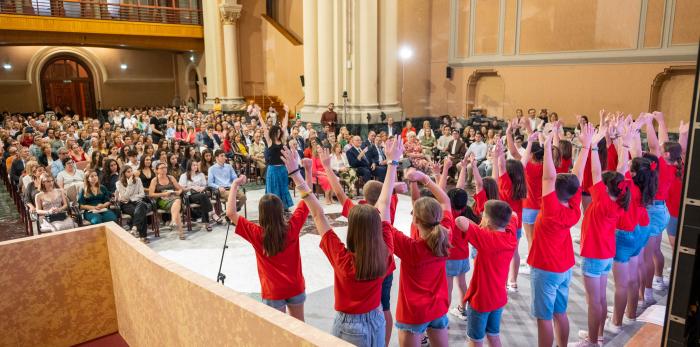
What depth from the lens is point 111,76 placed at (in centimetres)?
2498

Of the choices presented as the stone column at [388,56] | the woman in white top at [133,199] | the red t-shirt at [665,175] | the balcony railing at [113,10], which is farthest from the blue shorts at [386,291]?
the balcony railing at [113,10]

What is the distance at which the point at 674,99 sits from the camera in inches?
460

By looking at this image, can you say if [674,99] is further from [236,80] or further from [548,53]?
[236,80]

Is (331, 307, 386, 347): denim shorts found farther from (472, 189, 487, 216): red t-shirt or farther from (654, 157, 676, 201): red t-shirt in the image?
(654, 157, 676, 201): red t-shirt

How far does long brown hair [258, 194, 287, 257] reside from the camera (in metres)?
3.31

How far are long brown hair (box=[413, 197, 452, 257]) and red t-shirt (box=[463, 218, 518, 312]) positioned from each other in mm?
A: 430

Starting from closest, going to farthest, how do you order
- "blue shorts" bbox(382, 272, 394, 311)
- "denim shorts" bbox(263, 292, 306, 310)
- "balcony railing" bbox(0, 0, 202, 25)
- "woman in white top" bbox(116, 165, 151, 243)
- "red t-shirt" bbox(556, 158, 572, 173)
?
1. "denim shorts" bbox(263, 292, 306, 310)
2. "blue shorts" bbox(382, 272, 394, 311)
3. "red t-shirt" bbox(556, 158, 572, 173)
4. "woman in white top" bbox(116, 165, 151, 243)
5. "balcony railing" bbox(0, 0, 202, 25)

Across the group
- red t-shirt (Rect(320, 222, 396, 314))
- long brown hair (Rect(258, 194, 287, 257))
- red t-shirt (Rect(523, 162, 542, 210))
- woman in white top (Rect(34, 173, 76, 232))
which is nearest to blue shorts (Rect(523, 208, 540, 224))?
red t-shirt (Rect(523, 162, 542, 210))

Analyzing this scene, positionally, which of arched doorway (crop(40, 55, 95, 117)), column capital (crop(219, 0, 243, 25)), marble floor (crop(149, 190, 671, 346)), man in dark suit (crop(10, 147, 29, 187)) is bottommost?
marble floor (crop(149, 190, 671, 346))

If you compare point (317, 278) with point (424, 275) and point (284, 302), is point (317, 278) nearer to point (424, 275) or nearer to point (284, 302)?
point (284, 302)

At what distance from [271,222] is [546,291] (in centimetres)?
218

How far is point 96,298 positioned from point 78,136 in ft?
35.8

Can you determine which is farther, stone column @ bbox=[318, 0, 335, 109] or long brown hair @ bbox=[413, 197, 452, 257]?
stone column @ bbox=[318, 0, 335, 109]

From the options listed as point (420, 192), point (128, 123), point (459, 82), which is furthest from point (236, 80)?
point (420, 192)
